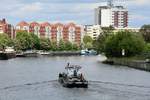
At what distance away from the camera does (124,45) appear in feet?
454

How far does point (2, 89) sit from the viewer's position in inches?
2655

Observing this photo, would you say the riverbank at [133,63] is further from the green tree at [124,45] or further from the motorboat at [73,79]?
the motorboat at [73,79]

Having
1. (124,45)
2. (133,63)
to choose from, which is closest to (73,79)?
(133,63)

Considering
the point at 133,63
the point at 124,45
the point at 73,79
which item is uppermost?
the point at 73,79

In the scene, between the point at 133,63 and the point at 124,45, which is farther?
the point at 124,45

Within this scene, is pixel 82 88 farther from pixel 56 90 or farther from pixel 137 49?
pixel 137 49

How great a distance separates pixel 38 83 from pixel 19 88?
22.9 feet

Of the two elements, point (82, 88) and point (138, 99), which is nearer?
point (138, 99)

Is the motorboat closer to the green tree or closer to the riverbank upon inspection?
the riverbank

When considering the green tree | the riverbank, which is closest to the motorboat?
the riverbank

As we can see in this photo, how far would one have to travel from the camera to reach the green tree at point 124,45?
137875mm

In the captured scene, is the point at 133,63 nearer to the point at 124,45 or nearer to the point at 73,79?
the point at 124,45

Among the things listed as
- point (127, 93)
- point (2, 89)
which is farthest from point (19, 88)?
point (127, 93)

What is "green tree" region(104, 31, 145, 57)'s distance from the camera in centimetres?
13788
